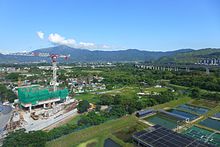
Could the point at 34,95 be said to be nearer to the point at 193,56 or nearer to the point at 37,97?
the point at 37,97

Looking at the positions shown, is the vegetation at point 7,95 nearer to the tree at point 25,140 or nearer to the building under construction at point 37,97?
the building under construction at point 37,97

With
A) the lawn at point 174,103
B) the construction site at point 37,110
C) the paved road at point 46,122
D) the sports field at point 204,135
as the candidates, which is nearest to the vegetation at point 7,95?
the construction site at point 37,110

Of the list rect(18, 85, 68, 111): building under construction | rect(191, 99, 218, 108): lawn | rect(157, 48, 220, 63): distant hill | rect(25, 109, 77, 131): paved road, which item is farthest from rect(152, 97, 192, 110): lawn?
rect(157, 48, 220, 63): distant hill

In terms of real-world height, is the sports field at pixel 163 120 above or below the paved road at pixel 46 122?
above

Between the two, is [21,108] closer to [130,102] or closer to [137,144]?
[130,102]

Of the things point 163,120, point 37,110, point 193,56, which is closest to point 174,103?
point 163,120

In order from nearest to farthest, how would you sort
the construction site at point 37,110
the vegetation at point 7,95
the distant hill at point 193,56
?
the construction site at point 37,110, the vegetation at point 7,95, the distant hill at point 193,56

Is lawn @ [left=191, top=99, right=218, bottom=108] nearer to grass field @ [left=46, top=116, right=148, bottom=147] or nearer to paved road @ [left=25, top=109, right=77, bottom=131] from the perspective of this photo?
grass field @ [left=46, top=116, right=148, bottom=147]
